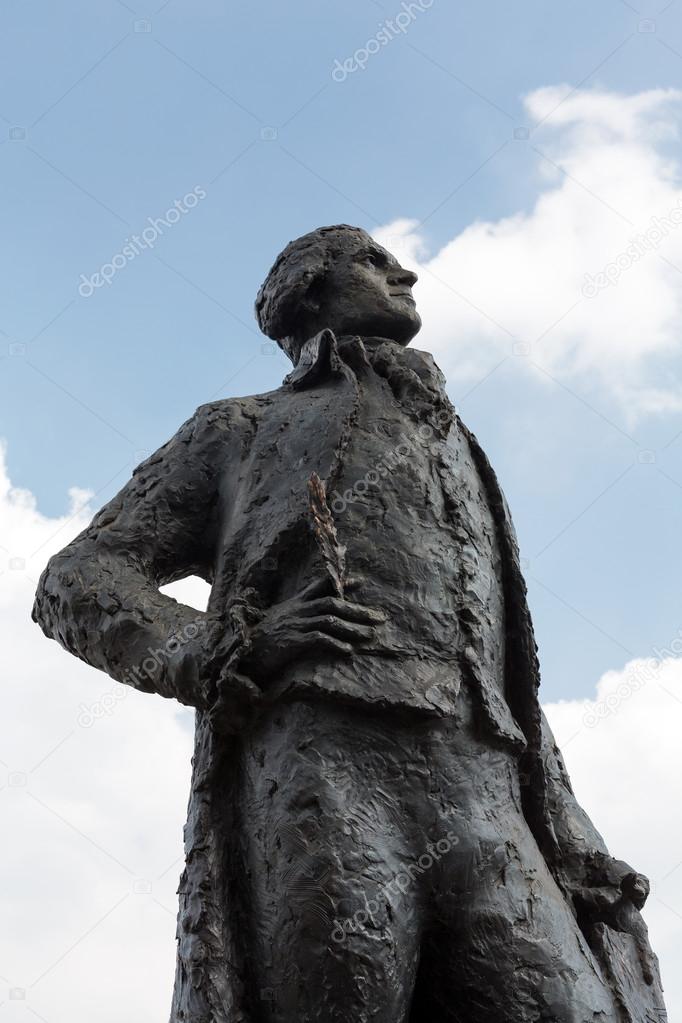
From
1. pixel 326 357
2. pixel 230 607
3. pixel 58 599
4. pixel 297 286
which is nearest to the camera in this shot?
pixel 230 607

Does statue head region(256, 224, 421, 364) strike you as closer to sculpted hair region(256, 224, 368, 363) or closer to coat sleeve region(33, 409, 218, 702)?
sculpted hair region(256, 224, 368, 363)

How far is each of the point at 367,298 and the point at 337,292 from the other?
12 centimetres

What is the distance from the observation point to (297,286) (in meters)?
5.17

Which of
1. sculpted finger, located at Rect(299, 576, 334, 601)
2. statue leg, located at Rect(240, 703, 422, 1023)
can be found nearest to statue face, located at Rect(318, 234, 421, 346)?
sculpted finger, located at Rect(299, 576, 334, 601)

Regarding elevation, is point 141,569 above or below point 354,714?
above

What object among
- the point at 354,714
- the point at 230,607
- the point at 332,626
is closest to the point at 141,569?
the point at 230,607

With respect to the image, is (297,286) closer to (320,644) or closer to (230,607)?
(230,607)

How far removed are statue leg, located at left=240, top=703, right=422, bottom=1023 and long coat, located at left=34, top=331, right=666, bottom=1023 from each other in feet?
0.38

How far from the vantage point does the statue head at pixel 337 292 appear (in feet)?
16.9

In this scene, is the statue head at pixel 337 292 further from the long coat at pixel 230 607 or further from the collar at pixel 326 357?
the long coat at pixel 230 607

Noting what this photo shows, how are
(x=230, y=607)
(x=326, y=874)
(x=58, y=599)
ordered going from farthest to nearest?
1. (x=58, y=599)
2. (x=230, y=607)
3. (x=326, y=874)

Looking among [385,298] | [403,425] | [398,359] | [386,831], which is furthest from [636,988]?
[385,298]

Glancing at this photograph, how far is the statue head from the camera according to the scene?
16.9ft

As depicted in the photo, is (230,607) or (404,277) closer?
(230,607)
